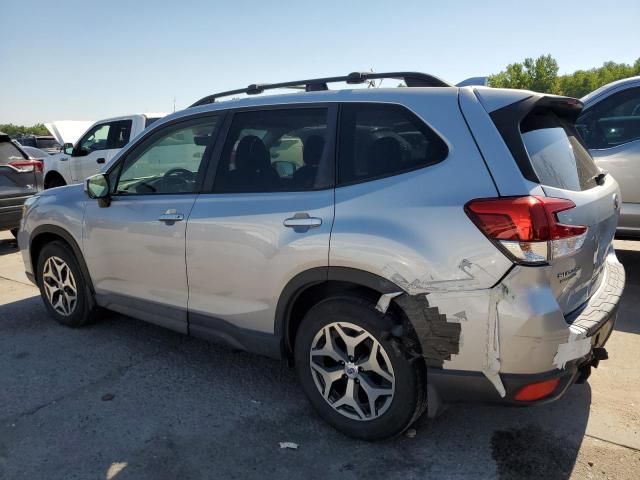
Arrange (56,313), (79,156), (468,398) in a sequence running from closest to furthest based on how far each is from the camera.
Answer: (468,398), (56,313), (79,156)

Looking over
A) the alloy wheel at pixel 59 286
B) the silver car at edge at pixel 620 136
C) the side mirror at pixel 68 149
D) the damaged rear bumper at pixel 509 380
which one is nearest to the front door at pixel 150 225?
the alloy wheel at pixel 59 286

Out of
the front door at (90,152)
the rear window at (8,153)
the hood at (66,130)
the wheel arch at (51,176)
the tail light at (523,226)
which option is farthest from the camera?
the hood at (66,130)

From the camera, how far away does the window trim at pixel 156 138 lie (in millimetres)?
3283

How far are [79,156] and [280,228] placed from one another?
8.69 meters

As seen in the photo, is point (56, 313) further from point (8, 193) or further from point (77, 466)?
point (8, 193)

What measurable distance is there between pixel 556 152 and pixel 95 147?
364 inches

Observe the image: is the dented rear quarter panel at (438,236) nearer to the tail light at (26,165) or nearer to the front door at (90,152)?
the tail light at (26,165)

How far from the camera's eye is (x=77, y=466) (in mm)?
2584

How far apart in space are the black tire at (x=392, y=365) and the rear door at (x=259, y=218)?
24 centimetres

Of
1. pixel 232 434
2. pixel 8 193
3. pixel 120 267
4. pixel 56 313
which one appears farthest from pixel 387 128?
pixel 8 193

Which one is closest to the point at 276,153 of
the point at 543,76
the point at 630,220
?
the point at 630,220

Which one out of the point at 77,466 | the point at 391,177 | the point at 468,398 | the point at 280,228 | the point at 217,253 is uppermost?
the point at 391,177

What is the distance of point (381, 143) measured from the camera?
103 inches

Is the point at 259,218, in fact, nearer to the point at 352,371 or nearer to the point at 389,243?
the point at 389,243
